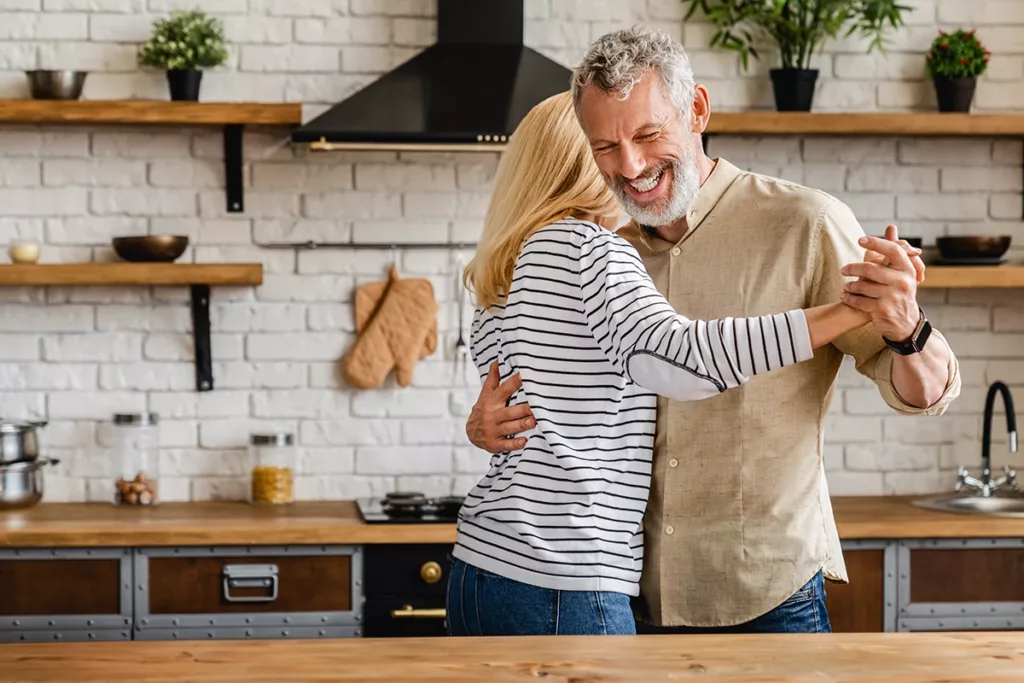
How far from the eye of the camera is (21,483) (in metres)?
3.25

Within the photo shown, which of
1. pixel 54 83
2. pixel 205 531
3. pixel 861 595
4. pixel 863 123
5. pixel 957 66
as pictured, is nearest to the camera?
pixel 205 531

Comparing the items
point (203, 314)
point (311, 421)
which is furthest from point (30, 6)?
point (311, 421)

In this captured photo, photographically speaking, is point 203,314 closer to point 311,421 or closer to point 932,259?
point 311,421

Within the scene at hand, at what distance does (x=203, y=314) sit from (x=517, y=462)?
78.4 inches

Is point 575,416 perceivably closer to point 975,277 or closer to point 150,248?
point 150,248

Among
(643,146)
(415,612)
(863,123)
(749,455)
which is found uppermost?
(863,123)

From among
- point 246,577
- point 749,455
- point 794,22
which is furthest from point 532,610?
point 794,22

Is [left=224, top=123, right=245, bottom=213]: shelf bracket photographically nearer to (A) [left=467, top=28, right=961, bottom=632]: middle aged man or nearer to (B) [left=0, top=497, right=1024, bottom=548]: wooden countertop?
(B) [left=0, top=497, right=1024, bottom=548]: wooden countertop

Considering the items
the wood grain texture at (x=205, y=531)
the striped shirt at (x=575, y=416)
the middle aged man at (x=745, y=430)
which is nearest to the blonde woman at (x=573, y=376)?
the striped shirt at (x=575, y=416)

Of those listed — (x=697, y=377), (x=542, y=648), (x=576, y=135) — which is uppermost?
(x=576, y=135)

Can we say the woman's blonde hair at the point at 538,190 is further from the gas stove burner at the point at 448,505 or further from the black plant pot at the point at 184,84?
the black plant pot at the point at 184,84

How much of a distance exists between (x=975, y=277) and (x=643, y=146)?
6.58 ft

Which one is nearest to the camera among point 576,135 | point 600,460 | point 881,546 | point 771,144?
point 600,460

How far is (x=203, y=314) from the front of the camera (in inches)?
137
